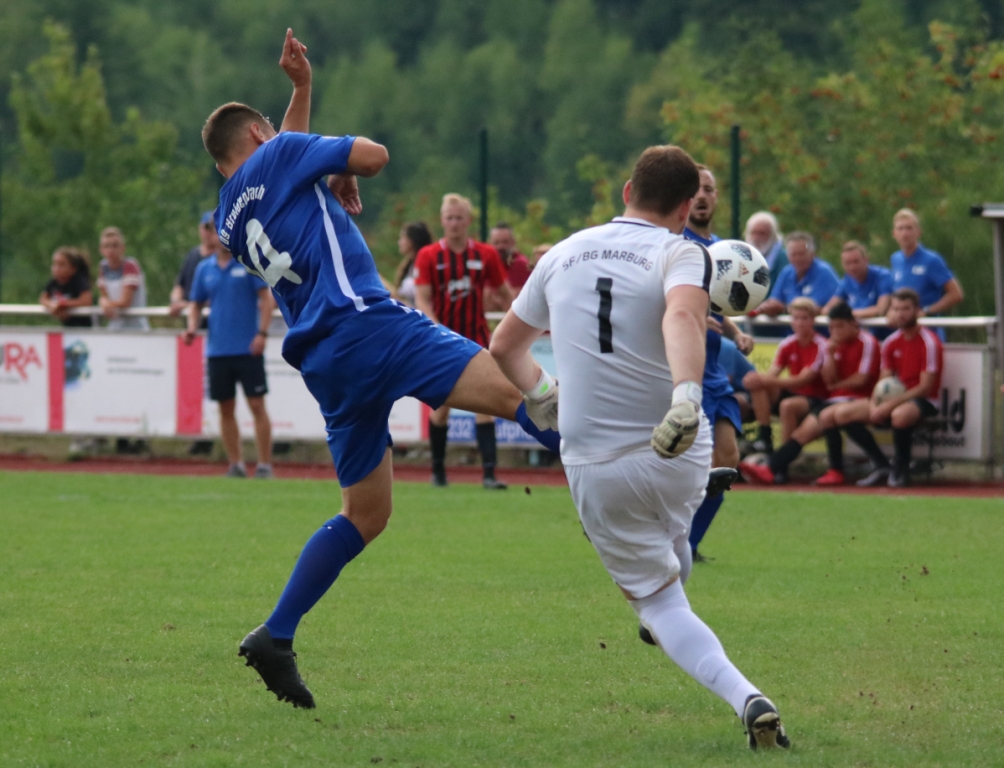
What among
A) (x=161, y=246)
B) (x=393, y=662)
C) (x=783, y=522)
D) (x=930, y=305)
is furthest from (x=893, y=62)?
(x=393, y=662)

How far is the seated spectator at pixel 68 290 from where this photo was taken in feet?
54.3

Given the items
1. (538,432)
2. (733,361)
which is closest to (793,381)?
(733,361)

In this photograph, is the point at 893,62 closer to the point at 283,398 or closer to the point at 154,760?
the point at 283,398

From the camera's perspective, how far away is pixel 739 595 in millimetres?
7840

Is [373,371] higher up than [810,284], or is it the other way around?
[810,284]

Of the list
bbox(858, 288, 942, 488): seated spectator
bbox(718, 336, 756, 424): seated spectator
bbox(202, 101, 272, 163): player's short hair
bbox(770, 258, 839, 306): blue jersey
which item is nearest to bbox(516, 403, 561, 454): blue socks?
bbox(202, 101, 272, 163): player's short hair

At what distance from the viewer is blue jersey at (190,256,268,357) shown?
531 inches

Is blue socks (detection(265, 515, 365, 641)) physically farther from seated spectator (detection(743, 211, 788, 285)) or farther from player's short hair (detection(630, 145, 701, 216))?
seated spectator (detection(743, 211, 788, 285))

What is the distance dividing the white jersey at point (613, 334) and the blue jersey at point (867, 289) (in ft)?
32.3

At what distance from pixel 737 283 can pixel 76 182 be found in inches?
1335

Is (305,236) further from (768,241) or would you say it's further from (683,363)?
(768,241)

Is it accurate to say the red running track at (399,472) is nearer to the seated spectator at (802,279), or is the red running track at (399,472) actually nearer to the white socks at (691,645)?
the seated spectator at (802,279)

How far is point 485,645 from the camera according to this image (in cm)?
660

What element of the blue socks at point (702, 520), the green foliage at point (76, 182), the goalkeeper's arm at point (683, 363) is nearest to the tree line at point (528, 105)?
the green foliage at point (76, 182)
